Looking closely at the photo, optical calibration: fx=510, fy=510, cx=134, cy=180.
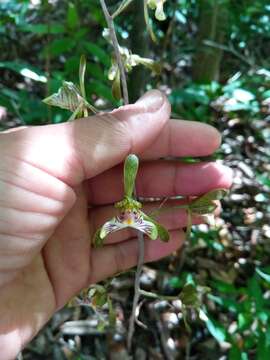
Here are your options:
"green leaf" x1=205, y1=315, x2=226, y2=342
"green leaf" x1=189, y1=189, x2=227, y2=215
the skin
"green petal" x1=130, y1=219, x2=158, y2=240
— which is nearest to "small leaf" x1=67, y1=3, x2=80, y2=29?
the skin

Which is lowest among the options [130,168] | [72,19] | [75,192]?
[75,192]

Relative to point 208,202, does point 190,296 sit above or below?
below

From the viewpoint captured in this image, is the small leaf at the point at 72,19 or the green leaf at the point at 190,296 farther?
the small leaf at the point at 72,19

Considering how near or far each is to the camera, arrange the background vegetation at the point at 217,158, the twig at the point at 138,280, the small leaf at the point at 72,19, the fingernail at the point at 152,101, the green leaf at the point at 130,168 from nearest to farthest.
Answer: the green leaf at the point at 130,168 → the fingernail at the point at 152,101 → the twig at the point at 138,280 → the background vegetation at the point at 217,158 → the small leaf at the point at 72,19

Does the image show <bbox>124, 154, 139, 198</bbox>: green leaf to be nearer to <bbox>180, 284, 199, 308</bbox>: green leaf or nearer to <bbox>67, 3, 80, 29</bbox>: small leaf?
<bbox>180, 284, 199, 308</bbox>: green leaf

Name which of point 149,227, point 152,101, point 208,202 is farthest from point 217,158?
point 149,227

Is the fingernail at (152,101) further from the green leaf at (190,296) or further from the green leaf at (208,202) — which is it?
the green leaf at (190,296)

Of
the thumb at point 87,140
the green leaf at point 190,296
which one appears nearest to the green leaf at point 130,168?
the thumb at point 87,140

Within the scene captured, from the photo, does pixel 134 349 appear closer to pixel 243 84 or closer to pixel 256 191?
pixel 256 191

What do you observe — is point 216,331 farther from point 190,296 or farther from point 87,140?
point 87,140
